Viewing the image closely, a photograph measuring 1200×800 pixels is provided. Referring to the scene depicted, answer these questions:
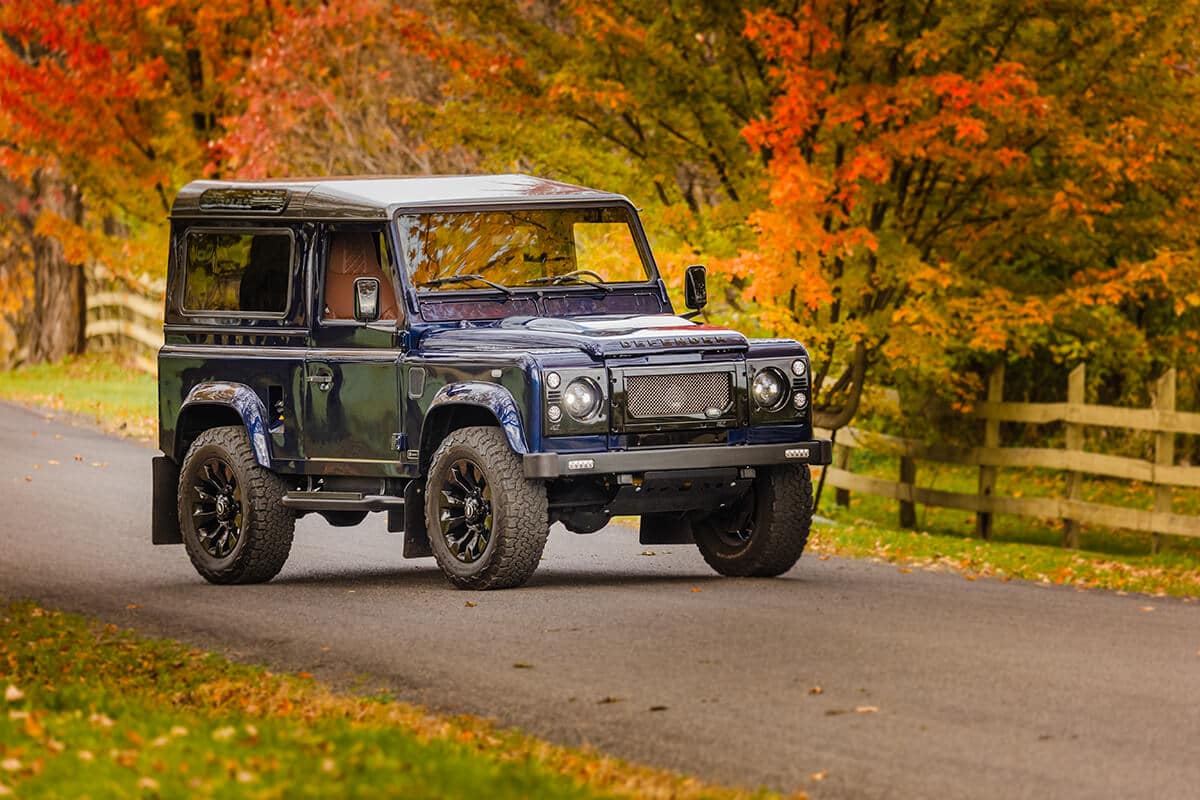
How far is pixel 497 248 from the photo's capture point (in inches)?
476

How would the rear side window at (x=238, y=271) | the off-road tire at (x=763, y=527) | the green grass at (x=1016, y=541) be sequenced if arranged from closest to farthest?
the off-road tire at (x=763, y=527) → the rear side window at (x=238, y=271) → the green grass at (x=1016, y=541)

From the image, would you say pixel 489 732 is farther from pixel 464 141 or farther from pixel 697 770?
pixel 464 141

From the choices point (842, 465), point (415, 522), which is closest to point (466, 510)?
point (415, 522)

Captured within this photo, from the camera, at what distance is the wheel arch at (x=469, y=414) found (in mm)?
10672

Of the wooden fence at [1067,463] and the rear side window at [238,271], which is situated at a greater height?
the rear side window at [238,271]

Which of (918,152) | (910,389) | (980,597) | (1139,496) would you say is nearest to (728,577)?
(980,597)

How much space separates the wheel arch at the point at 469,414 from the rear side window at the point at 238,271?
1.50 meters

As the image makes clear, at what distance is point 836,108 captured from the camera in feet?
49.2

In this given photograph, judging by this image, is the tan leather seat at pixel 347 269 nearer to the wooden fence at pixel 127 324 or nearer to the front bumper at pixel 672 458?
the front bumper at pixel 672 458

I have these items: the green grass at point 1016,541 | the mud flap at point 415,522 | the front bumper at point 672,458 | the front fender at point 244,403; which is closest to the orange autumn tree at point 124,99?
the green grass at point 1016,541

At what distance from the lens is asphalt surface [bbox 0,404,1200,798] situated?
7.37 meters

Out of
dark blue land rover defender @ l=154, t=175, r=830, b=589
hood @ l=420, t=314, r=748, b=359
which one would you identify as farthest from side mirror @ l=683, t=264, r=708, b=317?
hood @ l=420, t=314, r=748, b=359

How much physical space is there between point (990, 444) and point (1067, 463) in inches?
46.3

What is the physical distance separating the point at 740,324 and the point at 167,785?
10.8 meters
